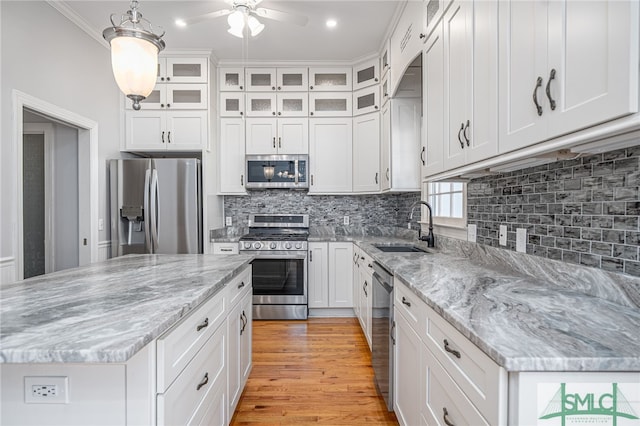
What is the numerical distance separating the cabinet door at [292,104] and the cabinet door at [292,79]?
72 mm

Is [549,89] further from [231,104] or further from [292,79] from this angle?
[231,104]

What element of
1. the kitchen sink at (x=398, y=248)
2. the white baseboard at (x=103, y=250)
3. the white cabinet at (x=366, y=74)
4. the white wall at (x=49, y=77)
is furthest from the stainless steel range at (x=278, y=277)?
the white cabinet at (x=366, y=74)

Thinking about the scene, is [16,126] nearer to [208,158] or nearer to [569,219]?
[208,158]

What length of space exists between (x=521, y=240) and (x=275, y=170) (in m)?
2.77

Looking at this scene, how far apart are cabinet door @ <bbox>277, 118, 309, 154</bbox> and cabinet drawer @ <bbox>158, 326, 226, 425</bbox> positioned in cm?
261

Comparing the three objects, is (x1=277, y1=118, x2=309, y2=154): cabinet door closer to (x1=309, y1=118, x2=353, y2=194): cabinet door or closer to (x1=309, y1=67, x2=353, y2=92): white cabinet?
(x1=309, y1=118, x2=353, y2=194): cabinet door

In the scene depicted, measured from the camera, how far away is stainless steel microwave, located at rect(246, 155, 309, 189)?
3803 millimetres

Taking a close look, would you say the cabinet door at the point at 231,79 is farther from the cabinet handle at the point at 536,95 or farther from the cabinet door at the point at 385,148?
the cabinet handle at the point at 536,95

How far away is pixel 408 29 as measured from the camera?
248 centimetres

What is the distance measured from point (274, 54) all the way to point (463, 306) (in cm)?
351

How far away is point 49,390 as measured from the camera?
0.88 meters

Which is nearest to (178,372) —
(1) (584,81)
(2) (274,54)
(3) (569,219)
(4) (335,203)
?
(1) (584,81)

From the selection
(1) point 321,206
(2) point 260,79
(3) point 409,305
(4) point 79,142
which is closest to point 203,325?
(3) point 409,305

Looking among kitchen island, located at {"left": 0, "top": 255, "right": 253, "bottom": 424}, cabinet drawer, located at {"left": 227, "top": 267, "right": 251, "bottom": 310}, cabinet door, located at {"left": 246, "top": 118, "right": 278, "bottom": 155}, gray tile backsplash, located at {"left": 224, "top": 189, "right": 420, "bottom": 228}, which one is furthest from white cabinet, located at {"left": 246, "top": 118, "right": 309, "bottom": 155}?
kitchen island, located at {"left": 0, "top": 255, "right": 253, "bottom": 424}
